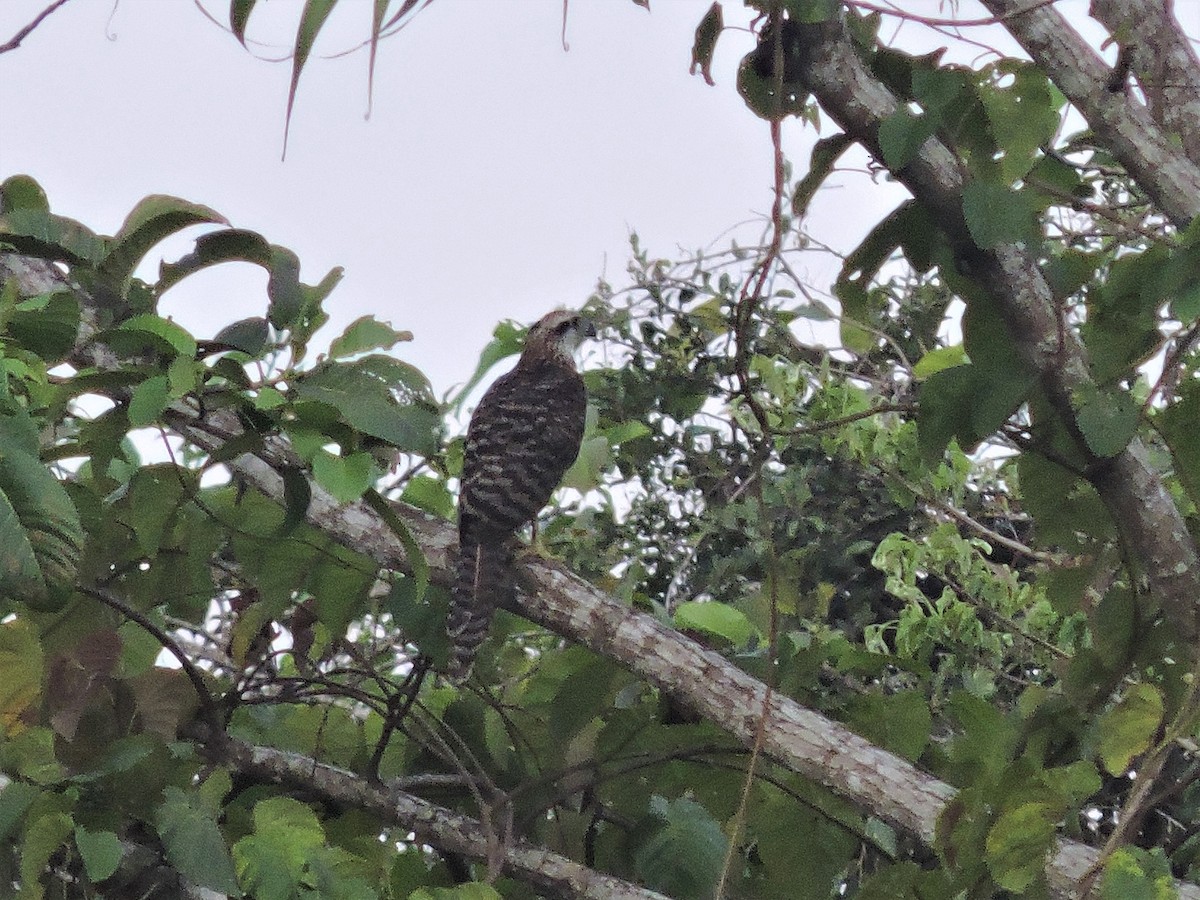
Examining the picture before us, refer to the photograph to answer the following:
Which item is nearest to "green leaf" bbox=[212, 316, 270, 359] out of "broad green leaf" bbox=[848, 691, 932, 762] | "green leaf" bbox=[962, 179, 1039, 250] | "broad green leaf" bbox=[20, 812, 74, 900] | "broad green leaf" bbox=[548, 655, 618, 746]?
"broad green leaf" bbox=[20, 812, 74, 900]

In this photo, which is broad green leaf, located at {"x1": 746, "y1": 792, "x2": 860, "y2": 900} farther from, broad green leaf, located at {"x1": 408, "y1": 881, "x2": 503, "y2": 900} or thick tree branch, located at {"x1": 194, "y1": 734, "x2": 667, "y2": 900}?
broad green leaf, located at {"x1": 408, "y1": 881, "x2": 503, "y2": 900}

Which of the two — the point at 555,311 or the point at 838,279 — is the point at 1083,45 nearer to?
the point at 838,279

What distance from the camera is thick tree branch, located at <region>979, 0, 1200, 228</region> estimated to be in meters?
2.30

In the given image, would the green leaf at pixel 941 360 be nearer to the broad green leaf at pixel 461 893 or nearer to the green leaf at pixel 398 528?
the green leaf at pixel 398 528

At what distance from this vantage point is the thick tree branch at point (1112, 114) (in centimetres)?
230

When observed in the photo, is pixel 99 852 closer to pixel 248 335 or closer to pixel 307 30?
pixel 248 335

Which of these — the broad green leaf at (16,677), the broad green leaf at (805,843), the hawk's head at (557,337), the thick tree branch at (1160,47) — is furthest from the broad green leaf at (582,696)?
the hawk's head at (557,337)

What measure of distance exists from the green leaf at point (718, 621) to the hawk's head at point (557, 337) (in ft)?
8.48

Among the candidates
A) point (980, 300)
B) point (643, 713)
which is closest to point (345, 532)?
point (643, 713)

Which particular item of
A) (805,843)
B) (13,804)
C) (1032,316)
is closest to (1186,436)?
(1032,316)

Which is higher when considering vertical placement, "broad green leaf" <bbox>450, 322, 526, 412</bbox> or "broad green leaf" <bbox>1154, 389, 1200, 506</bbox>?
"broad green leaf" <bbox>1154, 389, 1200, 506</bbox>

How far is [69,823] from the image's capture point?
1980mm

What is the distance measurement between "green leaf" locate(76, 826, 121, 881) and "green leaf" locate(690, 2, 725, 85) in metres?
1.53

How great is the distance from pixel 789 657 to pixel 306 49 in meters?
1.65
